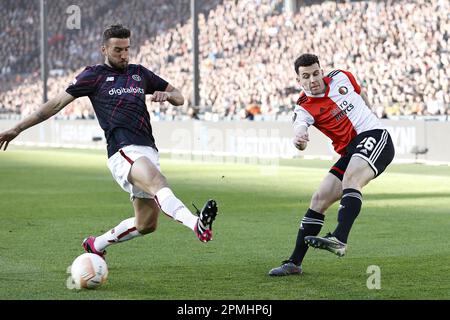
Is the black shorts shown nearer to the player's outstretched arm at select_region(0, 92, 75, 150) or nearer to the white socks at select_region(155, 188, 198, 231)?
the white socks at select_region(155, 188, 198, 231)

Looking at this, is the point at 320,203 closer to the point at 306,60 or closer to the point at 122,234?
the point at 306,60

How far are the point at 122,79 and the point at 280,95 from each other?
101 feet

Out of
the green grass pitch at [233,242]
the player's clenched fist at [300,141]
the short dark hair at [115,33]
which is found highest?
the short dark hair at [115,33]

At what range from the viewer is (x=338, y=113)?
10086 mm

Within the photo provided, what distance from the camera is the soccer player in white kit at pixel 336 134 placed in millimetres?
9836

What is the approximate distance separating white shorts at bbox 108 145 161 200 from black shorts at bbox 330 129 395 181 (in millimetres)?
1743

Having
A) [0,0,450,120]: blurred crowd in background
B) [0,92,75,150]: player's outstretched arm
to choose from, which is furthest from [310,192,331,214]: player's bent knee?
[0,0,450,120]: blurred crowd in background

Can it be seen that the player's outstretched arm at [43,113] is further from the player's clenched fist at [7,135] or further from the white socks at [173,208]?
the white socks at [173,208]

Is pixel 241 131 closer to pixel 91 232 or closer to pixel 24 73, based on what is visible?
pixel 91 232

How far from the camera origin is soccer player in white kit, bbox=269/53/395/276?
9836mm

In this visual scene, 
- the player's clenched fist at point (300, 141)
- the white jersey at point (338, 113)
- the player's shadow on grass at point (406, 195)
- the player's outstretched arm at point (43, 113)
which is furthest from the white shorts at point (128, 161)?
the player's shadow on grass at point (406, 195)

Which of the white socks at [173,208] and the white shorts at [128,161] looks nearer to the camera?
the white socks at [173,208]

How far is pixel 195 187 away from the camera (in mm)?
22156
